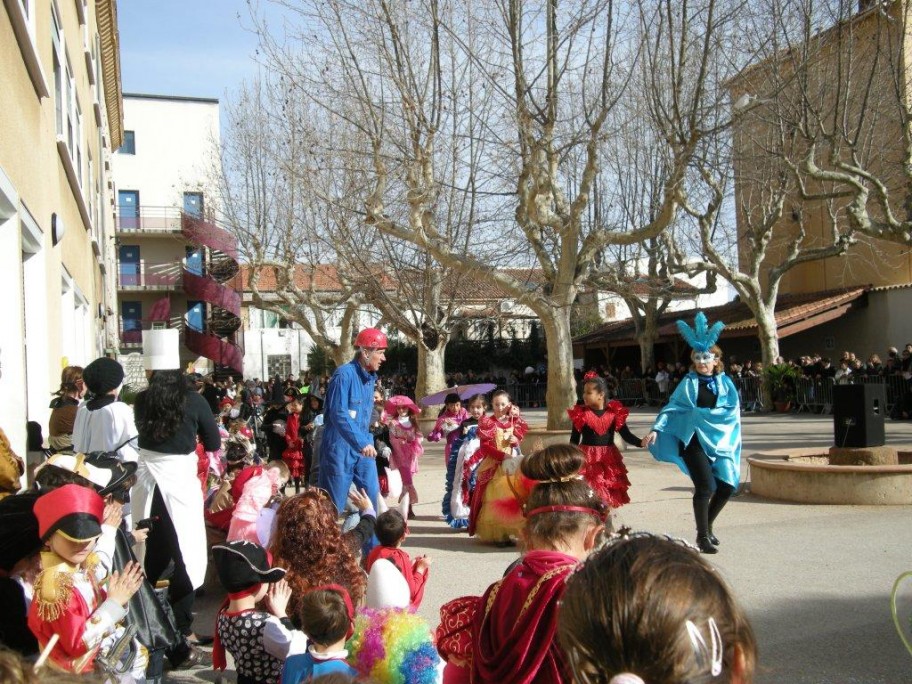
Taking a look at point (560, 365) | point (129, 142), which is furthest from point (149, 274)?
point (560, 365)

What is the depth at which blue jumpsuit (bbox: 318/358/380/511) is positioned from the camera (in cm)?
691

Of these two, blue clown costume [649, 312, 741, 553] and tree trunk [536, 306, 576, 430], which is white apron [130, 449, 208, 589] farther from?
tree trunk [536, 306, 576, 430]

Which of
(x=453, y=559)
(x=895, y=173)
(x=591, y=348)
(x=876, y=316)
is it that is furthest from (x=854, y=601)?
(x=591, y=348)

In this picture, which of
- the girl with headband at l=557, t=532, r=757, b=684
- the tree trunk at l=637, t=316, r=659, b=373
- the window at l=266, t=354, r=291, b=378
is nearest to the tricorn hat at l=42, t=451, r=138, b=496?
the girl with headband at l=557, t=532, r=757, b=684

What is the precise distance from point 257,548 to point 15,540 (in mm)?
1147

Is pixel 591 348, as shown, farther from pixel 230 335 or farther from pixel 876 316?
pixel 230 335

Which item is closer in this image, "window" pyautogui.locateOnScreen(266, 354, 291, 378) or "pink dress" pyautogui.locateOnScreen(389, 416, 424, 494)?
"pink dress" pyautogui.locateOnScreen(389, 416, 424, 494)

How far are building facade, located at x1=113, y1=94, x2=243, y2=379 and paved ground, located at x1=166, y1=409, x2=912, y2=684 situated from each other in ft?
121

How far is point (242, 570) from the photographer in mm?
4055

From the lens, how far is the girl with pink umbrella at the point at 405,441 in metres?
10.5

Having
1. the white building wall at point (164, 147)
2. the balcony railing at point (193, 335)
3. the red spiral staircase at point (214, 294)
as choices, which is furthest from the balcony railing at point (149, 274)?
the white building wall at point (164, 147)

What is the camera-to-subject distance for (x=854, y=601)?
5961 millimetres

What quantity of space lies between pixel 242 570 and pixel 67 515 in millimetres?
962

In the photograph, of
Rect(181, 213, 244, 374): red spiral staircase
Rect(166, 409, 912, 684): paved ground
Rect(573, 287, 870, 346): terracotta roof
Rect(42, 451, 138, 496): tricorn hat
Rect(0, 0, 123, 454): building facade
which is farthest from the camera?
Rect(181, 213, 244, 374): red spiral staircase
